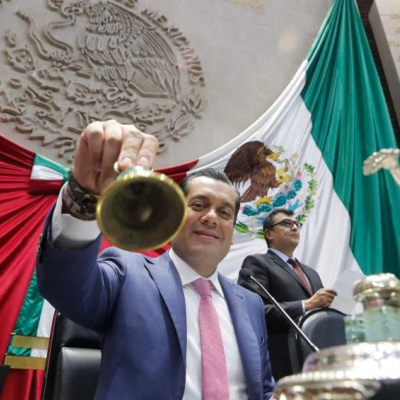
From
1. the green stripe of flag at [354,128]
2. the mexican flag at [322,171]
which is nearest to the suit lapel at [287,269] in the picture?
the mexican flag at [322,171]

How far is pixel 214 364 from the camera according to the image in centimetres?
105

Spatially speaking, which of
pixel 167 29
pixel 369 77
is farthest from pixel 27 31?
pixel 369 77

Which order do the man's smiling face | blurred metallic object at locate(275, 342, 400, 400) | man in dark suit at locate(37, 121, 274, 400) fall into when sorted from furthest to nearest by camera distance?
the man's smiling face, man in dark suit at locate(37, 121, 274, 400), blurred metallic object at locate(275, 342, 400, 400)

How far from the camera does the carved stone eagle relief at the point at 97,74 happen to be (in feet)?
11.4

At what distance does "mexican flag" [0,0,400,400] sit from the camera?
3.35 metres

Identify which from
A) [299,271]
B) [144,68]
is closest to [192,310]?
[299,271]

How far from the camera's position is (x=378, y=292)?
47cm

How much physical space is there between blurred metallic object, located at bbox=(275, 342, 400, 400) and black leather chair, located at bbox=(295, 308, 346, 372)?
78cm

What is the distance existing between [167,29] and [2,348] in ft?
9.70

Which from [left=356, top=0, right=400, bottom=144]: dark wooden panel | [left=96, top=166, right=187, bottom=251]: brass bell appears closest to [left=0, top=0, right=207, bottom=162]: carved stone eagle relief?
[left=356, top=0, right=400, bottom=144]: dark wooden panel

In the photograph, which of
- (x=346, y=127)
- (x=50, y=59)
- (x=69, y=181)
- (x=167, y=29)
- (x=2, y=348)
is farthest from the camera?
(x=167, y=29)

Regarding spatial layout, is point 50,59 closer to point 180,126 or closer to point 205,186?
point 180,126

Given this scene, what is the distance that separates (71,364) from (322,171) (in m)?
2.92

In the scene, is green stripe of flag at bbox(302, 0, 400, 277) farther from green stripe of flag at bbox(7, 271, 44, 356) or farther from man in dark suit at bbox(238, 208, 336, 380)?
green stripe of flag at bbox(7, 271, 44, 356)
